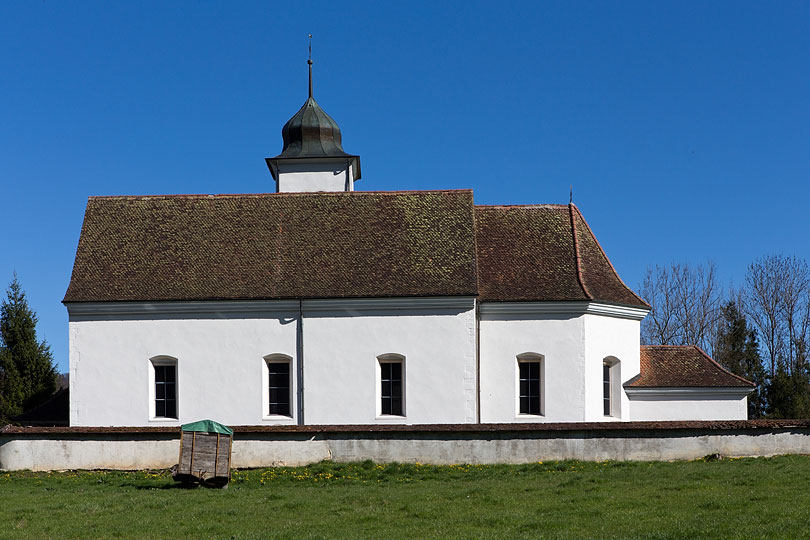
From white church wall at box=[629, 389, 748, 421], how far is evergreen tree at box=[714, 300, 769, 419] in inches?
946

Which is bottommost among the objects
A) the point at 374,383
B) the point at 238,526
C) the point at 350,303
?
the point at 238,526

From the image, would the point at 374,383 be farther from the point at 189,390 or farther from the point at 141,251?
the point at 141,251

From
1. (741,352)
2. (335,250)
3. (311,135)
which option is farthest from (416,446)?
(741,352)

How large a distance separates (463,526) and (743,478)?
7376 millimetres

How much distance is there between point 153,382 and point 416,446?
11.8m

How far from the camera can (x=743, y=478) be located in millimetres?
19656

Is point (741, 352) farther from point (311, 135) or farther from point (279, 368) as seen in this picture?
point (279, 368)

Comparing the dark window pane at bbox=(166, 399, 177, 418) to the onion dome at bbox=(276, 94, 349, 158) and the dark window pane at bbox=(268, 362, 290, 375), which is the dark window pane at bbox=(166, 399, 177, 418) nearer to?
the dark window pane at bbox=(268, 362, 290, 375)

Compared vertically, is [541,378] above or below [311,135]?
below

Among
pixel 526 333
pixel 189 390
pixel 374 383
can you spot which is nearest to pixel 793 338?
pixel 526 333

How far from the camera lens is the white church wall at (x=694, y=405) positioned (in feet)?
106

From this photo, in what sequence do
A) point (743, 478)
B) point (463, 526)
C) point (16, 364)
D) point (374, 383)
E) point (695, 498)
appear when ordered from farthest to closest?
1. point (16, 364)
2. point (374, 383)
3. point (743, 478)
4. point (695, 498)
5. point (463, 526)

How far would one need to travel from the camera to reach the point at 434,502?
18406 mm

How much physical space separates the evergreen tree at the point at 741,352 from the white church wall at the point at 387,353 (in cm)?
3027
